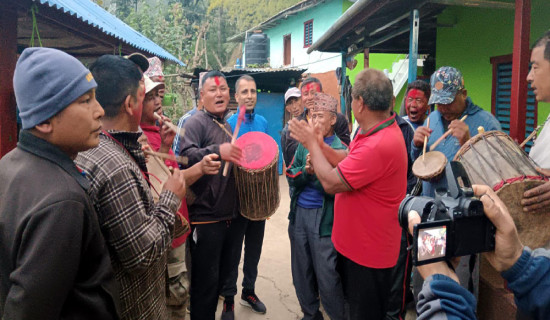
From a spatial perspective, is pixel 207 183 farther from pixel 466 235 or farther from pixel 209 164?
pixel 466 235

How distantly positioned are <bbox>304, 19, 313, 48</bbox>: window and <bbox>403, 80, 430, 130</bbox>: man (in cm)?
1315

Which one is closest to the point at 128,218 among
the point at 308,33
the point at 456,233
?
the point at 456,233

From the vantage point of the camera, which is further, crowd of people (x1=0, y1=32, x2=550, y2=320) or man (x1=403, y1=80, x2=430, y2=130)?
man (x1=403, y1=80, x2=430, y2=130)

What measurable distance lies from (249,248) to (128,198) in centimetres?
256

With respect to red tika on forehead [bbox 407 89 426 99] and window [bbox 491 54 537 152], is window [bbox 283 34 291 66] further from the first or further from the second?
red tika on forehead [bbox 407 89 426 99]

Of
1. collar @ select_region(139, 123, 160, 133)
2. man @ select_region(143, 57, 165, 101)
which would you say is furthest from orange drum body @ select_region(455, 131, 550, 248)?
man @ select_region(143, 57, 165, 101)

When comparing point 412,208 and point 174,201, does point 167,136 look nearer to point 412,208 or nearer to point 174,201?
point 174,201

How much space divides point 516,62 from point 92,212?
3.08 meters

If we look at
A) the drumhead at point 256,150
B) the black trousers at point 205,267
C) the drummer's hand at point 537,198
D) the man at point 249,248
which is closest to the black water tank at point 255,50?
the man at point 249,248

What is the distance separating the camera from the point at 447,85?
3.04 m

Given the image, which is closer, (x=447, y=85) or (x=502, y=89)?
(x=447, y=85)

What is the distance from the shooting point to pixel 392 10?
599cm

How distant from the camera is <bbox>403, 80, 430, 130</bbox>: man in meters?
4.03

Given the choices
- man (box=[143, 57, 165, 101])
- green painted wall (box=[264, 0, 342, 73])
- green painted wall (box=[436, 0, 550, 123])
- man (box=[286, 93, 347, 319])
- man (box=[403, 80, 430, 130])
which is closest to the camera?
man (box=[286, 93, 347, 319])
